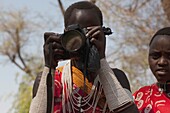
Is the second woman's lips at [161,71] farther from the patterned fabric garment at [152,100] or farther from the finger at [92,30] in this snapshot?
the finger at [92,30]

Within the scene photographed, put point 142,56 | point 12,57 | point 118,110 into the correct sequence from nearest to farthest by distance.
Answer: point 118,110 → point 142,56 → point 12,57

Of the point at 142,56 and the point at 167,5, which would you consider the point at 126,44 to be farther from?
the point at 167,5

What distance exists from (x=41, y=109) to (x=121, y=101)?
31 centimetres

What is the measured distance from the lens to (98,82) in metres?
1.83

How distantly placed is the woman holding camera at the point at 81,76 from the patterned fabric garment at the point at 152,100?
1.66 ft

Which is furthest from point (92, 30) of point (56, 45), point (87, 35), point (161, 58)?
point (161, 58)

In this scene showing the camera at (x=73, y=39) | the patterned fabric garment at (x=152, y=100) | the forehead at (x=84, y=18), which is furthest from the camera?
the patterned fabric garment at (x=152, y=100)

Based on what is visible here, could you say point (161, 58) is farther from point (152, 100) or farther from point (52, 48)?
point (52, 48)

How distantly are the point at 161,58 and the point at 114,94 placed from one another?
0.69 m

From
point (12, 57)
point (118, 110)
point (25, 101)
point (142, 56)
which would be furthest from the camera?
point (12, 57)

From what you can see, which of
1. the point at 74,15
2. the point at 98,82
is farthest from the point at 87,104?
the point at 74,15

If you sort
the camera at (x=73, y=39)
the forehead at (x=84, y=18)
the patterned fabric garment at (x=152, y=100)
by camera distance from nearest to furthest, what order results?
the camera at (x=73, y=39)
the forehead at (x=84, y=18)
the patterned fabric garment at (x=152, y=100)

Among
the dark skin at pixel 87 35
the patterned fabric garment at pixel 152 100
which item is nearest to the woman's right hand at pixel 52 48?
the dark skin at pixel 87 35

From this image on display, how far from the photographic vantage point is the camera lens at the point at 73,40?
65.5 inches
